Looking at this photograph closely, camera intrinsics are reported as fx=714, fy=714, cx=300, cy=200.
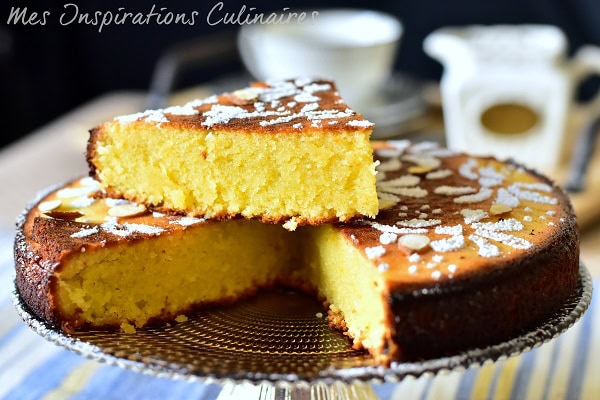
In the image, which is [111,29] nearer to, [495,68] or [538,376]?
[495,68]

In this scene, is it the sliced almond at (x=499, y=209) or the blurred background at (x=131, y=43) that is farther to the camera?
the blurred background at (x=131, y=43)

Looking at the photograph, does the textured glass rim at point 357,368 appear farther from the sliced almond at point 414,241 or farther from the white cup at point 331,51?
the white cup at point 331,51

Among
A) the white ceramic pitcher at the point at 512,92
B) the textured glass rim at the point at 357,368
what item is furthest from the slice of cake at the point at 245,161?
the white ceramic pitcher at the point at 512,92

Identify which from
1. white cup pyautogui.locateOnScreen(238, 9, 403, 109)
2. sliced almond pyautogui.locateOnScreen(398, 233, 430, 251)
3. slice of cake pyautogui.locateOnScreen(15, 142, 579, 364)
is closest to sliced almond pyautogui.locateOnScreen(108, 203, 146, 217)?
slice of cake pyautogui.locateOnScreen(15, 142, 579, 364)

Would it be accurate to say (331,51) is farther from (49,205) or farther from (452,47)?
(49,205)

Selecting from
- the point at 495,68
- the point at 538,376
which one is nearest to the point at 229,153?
the point at 538,376

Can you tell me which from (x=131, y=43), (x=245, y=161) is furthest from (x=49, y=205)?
(x=131, y=43)
